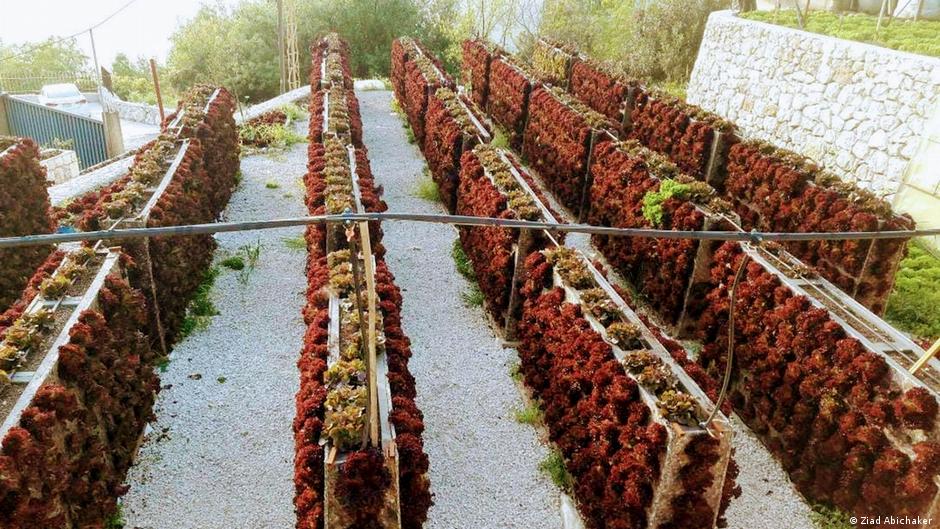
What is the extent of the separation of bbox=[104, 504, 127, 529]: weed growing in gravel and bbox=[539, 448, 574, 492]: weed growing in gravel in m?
3.83

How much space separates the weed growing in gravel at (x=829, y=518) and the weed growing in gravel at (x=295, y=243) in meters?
8.14

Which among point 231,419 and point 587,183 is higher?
point 587,183

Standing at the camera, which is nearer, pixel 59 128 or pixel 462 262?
pixel 462 262

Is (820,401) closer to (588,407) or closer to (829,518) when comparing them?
(829,518)

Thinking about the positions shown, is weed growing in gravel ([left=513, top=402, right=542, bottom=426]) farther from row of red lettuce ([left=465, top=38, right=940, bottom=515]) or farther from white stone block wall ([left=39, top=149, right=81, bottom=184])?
white stone block wall ([left=39, top=149, right=81, bottom=184])

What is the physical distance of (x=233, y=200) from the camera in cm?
1293

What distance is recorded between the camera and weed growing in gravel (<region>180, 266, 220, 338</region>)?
8.59 meters

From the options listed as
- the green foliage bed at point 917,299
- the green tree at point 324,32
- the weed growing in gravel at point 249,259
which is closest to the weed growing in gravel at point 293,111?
the weed growing in gravel at point 249,259

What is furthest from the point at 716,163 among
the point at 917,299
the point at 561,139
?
the point at 917,299

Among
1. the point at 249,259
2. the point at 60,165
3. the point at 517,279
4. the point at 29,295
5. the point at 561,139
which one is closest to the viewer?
the point at 29,295

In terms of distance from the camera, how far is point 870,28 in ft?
50.8

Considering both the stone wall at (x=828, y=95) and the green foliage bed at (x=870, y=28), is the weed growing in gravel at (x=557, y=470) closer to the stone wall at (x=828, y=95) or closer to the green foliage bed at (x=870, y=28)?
the stone wall at (x=828, y=95)

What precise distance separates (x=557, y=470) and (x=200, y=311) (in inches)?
212

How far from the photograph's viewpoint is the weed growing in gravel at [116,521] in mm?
5602
